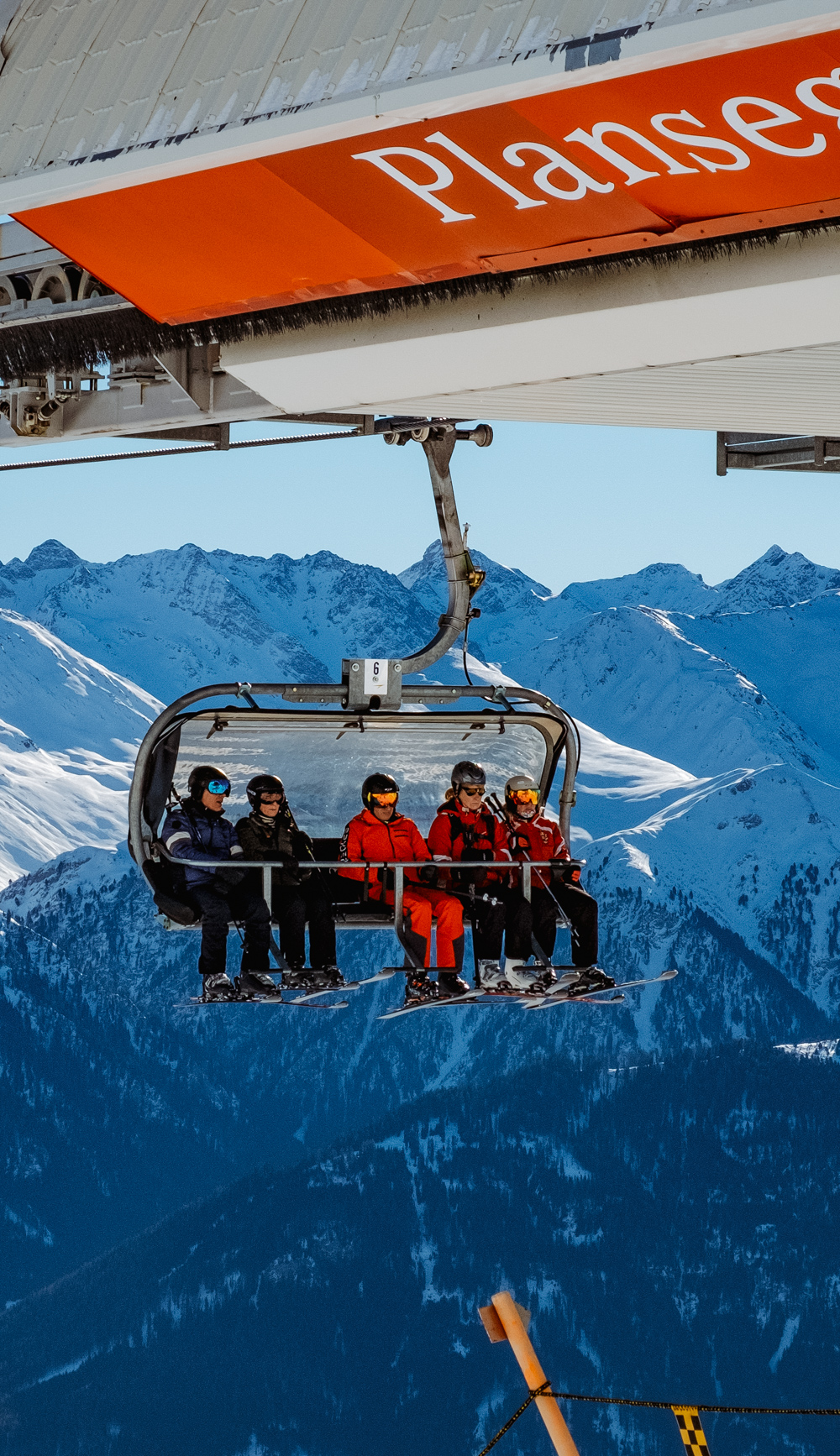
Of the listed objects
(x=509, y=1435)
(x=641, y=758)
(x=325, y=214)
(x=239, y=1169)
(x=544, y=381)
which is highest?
(x=325, y=214)

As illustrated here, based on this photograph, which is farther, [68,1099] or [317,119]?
[68,1099]

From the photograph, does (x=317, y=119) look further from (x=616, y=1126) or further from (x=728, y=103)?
(x=616, y=1126)

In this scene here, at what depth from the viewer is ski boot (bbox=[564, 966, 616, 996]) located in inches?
398

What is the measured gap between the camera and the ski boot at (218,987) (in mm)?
10047

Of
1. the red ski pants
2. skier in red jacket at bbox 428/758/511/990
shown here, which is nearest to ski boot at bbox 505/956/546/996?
skier in red jacket at bbox 428/758/511/990

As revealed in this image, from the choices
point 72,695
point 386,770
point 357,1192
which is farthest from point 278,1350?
point 386,770

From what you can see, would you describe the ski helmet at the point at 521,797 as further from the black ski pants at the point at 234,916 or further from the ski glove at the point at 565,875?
the black ski pants at the point at 234,916

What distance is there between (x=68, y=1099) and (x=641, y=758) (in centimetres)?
6201

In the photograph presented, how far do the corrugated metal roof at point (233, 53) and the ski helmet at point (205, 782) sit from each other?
14.6ft

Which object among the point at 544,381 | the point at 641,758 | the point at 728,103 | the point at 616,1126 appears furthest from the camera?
the point at 641,758

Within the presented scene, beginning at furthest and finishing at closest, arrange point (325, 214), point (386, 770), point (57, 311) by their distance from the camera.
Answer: point (386, 770)
point (57, 311)
point (325, 214)

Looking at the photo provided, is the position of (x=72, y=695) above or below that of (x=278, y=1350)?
above

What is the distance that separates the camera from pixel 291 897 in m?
10.6

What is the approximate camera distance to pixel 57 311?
852 centimetres
